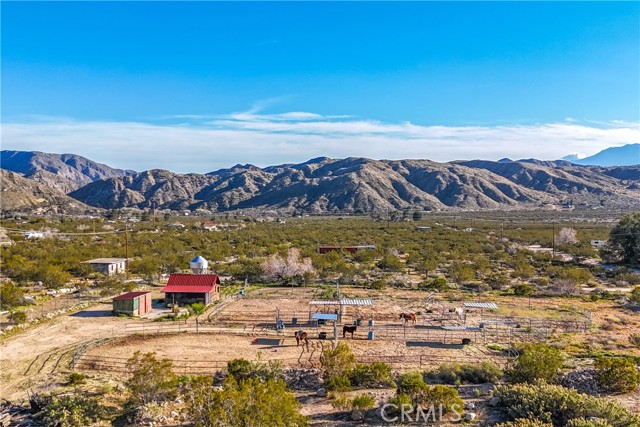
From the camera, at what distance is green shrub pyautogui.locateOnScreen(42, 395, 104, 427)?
1502 centimetres

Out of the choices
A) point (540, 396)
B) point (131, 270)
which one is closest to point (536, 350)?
point (540, 396)

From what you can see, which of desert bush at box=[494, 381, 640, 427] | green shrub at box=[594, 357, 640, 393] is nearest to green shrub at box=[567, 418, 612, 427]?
desert bush at box=[494, 381, 640, 427]

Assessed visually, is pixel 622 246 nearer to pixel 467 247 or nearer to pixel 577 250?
pixel 577 250

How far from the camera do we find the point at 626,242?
56.1 metres

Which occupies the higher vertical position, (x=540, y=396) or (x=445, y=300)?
(x=540, y=396)

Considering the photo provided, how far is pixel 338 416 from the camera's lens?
52.2 feet

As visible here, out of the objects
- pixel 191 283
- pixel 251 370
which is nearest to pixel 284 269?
pixel 191 283

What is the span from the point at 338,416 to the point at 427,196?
546 ft

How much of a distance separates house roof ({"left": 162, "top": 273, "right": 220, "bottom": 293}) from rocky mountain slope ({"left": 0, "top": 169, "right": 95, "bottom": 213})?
118327 mm

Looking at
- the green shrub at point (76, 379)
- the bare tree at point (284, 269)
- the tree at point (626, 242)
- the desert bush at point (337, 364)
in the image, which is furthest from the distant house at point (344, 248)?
the green shrub at point (76, 379)

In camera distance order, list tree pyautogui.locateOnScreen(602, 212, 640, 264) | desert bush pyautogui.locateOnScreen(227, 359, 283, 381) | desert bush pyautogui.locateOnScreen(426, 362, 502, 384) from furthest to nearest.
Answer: tree pyautogui.locateOnScreen(602, 212, 640, 264) → desert bush pyautogui.locateOnScreen(426, 362, 502, 384) → desert bush pyautogui.locateOnScreen(227, 359, 283, 381)

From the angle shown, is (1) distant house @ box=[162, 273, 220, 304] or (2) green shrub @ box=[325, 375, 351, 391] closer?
(2) green shrub @ box=[325, 375, 351, 391]

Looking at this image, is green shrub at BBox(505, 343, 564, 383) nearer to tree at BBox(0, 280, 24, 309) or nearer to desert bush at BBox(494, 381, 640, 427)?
desert bush at BBox(494, 381, 640, 427)

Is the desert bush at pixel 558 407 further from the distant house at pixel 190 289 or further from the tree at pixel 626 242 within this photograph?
the tree at pixel 626 242
